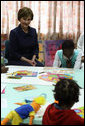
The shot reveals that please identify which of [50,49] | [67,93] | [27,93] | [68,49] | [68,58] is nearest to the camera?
[67,93]

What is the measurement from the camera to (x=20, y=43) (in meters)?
2.83

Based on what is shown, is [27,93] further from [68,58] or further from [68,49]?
[68,58]

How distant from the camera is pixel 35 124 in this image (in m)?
1.23

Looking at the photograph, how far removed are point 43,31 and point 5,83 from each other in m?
2.65

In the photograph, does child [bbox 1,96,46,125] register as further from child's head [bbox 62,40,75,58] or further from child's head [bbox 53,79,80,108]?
child's head [bbox 62,40,75,58]

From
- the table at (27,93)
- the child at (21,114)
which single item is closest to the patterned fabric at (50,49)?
the table at (27,93)

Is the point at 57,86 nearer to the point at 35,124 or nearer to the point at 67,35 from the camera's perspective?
the point at 35,124

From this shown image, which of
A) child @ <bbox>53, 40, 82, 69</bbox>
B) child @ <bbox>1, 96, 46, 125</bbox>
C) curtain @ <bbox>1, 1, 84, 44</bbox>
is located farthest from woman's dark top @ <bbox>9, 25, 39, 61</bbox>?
child @ <bbox>1, 96, 46, 125</bbox>

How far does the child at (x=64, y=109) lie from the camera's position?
1.13m

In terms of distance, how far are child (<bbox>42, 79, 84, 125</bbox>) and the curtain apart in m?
3.22

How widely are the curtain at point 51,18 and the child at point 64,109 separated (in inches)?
127

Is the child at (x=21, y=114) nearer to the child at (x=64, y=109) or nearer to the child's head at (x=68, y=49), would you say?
the child at (x=64, y=109)

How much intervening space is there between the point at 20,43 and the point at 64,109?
177 centimetres

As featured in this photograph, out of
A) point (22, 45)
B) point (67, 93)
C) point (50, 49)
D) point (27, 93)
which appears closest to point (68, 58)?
point (22, 45)
